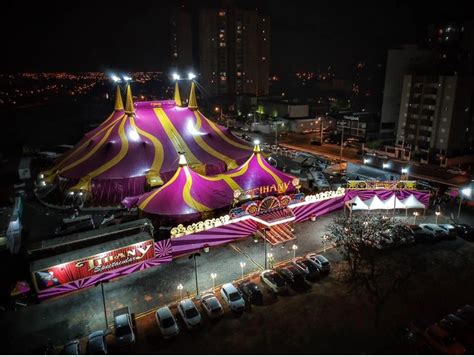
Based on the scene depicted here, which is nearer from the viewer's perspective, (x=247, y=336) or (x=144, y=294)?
(x=247, y=336)

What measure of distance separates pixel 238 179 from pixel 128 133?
12.3 meters

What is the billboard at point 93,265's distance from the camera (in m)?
16.9

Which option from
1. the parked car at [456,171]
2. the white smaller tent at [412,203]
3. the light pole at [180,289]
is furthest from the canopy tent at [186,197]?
the parked car at [456,171]

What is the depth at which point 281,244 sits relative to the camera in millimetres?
22688

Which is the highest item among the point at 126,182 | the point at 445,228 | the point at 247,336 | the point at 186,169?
the point at 186,169

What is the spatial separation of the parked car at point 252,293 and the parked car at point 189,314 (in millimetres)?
2721

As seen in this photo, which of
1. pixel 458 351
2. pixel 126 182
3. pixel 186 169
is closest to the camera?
pixel 458 351

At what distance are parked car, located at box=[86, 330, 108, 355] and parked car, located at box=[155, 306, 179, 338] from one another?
2.35 meters

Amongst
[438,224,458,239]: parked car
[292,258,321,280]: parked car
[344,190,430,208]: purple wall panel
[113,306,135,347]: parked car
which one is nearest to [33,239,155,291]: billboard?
[113,306,135,347]: parked car

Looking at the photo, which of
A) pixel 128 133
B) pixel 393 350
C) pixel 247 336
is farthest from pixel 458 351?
pixel 128 133

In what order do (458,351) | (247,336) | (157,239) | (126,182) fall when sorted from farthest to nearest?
(126,182) → (157,239) → (247,336) → (458,351)

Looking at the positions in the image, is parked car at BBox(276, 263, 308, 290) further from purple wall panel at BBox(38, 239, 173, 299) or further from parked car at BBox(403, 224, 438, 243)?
parked car at BBox(403, 224, 438, 243)

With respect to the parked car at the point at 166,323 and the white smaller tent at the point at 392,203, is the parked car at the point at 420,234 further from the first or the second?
the parked car at the point at 166,323

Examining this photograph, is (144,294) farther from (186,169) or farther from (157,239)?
(186,169)
